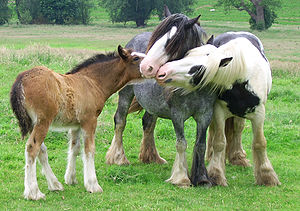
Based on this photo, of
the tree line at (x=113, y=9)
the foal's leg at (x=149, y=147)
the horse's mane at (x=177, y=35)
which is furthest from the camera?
the tree line at (x=113, y=9)

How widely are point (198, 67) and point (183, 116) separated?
836mm

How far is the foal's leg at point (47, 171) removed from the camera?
19.3 feet

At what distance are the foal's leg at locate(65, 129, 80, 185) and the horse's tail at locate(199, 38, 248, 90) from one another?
1.94m

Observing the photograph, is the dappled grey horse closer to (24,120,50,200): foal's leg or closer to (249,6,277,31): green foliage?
(24,120,50,200): foal's leg

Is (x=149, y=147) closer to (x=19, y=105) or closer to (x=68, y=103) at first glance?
(x=68, y=103)

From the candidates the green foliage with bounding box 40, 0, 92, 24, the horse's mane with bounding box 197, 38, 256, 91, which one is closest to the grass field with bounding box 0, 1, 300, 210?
the horse's mane with bounding box 197, 38, 256, 91

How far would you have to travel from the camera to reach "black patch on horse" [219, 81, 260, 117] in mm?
6219

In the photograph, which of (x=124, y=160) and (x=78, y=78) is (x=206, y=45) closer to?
(x=78, y=78)

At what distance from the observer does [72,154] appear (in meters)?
6.34

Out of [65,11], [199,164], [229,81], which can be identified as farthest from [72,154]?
[65,11]

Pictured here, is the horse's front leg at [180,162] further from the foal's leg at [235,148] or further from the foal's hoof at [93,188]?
the foal's leg at [235,148]

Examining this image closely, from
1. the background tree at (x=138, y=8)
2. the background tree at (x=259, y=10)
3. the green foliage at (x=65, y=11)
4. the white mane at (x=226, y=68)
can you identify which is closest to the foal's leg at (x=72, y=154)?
the white mane at (x=226, y=68)

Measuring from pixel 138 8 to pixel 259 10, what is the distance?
49.9 feet

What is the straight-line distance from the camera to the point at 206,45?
20.4 ft
